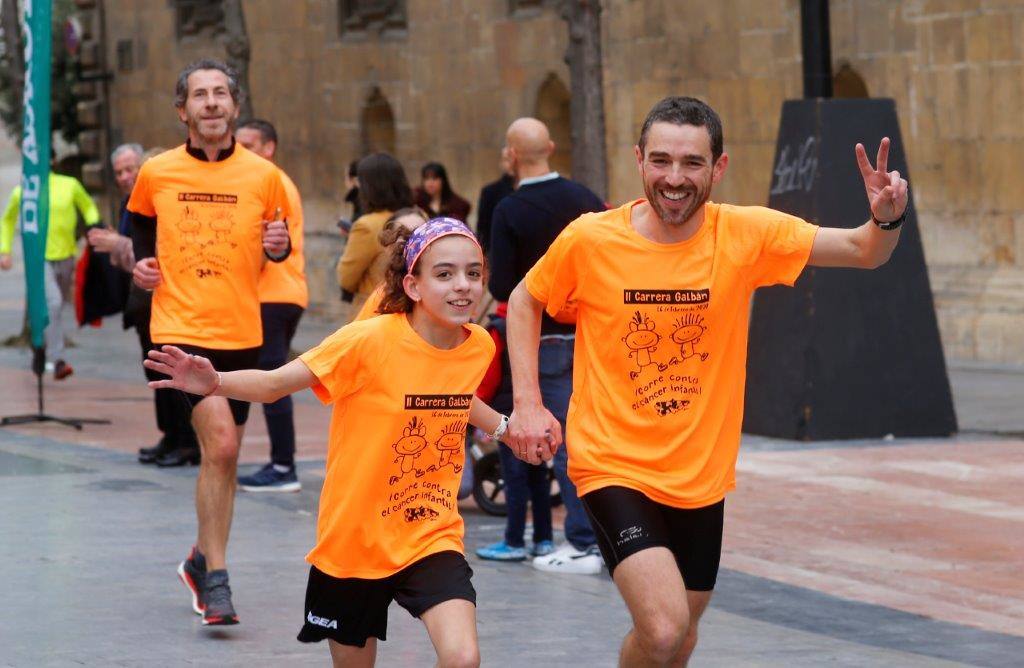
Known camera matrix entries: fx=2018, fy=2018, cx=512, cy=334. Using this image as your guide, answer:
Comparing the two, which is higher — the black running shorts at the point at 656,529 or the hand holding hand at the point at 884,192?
the hand holding hand at the point at 884,192

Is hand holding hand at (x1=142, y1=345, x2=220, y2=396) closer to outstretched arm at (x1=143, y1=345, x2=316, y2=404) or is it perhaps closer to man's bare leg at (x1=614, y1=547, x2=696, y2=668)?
A: outstretched arm at (x1=143, y1=345, x2=316, y2=404)

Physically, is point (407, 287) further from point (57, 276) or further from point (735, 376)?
point (57, 276)

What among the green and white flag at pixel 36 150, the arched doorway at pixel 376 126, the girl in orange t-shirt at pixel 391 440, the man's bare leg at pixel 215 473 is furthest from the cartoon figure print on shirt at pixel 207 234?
the arched doorway at pixel 376 126

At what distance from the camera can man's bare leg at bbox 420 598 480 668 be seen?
4961 mm

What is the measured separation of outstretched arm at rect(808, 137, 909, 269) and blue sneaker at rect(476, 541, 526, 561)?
3425mm

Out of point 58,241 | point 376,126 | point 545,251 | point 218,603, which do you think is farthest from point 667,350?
point 376,126

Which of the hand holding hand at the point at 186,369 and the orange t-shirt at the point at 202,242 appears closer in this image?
the hand holding hand at the point at 186,369

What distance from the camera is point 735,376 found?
216 inches

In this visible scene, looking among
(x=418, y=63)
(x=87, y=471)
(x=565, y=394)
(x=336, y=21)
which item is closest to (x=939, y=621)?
(x=565, y=394)

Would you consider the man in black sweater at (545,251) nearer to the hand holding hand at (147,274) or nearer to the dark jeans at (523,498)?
the dark jeans at (523,498)

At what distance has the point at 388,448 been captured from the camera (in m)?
5.28

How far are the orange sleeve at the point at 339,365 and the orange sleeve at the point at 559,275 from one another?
0.56 metres

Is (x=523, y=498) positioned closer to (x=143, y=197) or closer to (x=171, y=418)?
(x=143, y=197)

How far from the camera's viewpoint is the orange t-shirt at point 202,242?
301 inches
